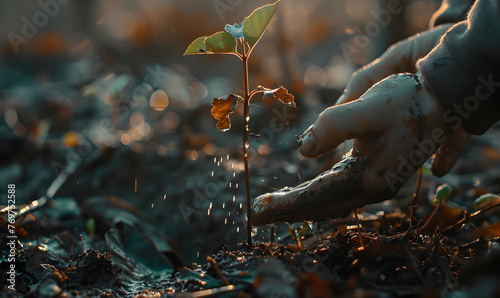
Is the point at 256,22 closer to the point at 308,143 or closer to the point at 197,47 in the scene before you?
the point at 197,47

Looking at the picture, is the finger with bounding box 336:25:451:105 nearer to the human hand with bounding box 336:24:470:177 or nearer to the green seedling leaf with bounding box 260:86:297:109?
the human hand with bounding box 336:24:470:177

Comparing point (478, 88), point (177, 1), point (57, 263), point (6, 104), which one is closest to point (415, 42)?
point (478, 88)

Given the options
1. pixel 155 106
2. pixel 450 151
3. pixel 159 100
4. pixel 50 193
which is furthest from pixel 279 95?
pixel 159 100

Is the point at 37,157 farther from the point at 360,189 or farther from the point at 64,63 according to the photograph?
the point at 64,63

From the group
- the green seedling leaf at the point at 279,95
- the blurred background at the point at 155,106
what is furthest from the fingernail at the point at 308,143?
the blurred background at the point at 155,106

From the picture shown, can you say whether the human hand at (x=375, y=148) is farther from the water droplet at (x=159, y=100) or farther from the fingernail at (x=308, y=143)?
the water droplet at (x=159, y=100)

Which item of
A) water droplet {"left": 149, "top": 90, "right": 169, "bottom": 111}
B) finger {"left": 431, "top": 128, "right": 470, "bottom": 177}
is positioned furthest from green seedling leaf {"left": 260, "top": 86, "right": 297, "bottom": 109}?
water droplet {"left": 149, "top": 90, "right": 169, "bottom": 111}
